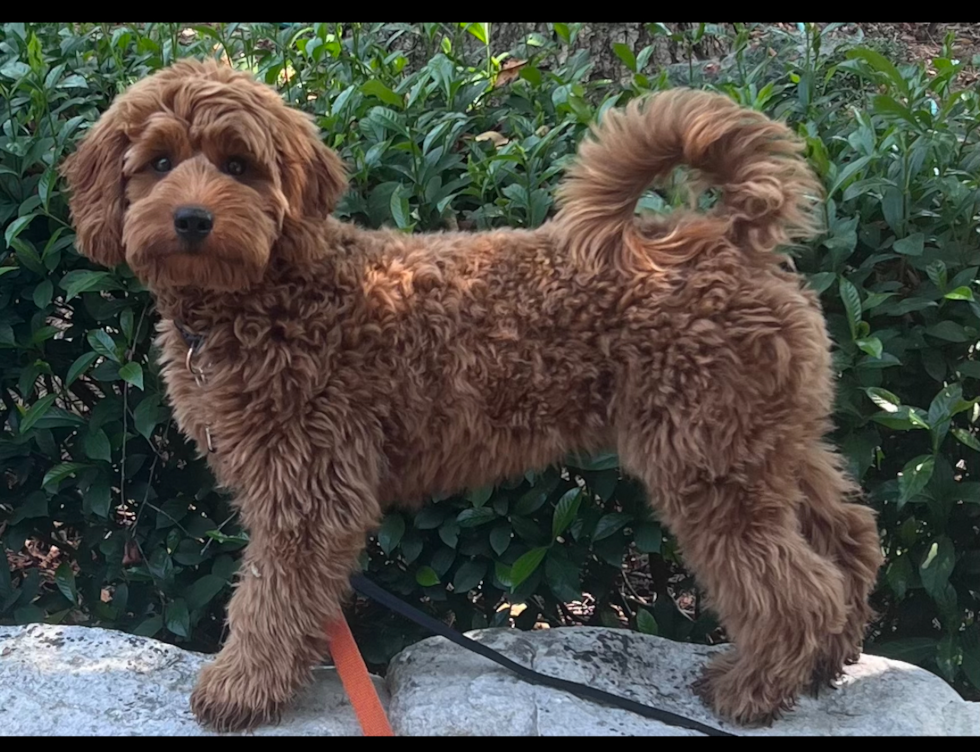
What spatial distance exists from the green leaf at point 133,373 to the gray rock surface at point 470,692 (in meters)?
0.93

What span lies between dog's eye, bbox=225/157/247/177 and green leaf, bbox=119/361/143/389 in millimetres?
1051

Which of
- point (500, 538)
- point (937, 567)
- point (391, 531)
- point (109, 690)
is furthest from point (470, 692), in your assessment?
point (937, 567)

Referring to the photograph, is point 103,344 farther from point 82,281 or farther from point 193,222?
point 193,222

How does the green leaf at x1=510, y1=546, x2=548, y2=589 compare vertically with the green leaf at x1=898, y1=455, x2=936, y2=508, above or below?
below

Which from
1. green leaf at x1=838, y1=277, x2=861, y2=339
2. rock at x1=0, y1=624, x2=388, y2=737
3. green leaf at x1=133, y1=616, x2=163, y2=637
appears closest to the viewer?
rock at x1=0, y1=624, x2=388, y2=737

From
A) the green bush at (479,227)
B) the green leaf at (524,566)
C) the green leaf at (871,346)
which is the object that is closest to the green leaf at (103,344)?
the green bush at (479,227)

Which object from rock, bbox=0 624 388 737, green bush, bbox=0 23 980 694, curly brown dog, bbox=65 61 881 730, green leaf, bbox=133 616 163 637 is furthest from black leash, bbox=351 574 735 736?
green leaf, bbox=133 616 163 637

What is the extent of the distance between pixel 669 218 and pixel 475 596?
1.89 metres

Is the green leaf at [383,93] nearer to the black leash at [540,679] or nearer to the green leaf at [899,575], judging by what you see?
the black leash at [540,679]

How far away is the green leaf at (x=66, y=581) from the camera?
4027mm

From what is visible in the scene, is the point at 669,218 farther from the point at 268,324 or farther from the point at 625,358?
the point at 268,324

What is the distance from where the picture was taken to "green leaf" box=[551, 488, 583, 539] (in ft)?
11.5

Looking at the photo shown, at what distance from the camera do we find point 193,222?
2.61m

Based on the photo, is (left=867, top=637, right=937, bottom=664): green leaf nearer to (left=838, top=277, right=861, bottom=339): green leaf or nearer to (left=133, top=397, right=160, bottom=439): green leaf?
(left=838, top=277, right=861, bottom=339): green leaf
